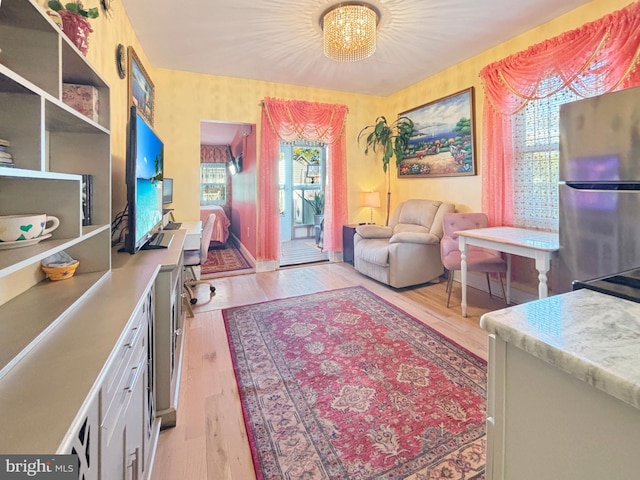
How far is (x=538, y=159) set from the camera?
2.91 metres

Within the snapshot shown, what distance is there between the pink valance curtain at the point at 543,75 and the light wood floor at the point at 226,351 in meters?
1.18

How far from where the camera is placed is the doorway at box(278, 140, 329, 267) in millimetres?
6695

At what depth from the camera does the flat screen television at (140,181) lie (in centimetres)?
154

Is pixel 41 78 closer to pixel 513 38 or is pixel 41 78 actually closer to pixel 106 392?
pixel 106 392

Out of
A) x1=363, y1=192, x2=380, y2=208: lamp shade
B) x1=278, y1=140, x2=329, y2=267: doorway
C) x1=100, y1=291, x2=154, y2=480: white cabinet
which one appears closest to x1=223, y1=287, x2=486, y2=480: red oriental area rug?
x1=100, y1=291, x2=154, y2=480: white cabinet

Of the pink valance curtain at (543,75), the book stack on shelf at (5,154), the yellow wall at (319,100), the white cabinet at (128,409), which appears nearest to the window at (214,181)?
the yellow wall at (319,100)

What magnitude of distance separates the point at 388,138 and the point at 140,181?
12.2 feet

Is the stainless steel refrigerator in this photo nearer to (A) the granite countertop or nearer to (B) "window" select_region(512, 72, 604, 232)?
(B) "window" select_region(512, 72, 604, 232)

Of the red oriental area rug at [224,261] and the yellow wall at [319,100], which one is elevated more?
the yellow wall at [319,100]

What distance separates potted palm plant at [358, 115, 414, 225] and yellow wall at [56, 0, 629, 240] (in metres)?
0.11

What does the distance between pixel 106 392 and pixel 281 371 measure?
4.61 feet

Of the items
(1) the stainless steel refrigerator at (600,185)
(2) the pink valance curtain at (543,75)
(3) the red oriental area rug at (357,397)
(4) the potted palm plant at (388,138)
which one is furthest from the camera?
(4) the potted palm plant at (388,138)

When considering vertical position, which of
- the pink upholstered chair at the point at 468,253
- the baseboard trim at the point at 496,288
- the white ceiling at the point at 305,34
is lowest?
the baseboard trim at the point at 496,288

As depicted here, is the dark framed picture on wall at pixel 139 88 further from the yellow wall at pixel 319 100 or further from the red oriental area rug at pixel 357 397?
the red oriental area rug at pixel 357 397
